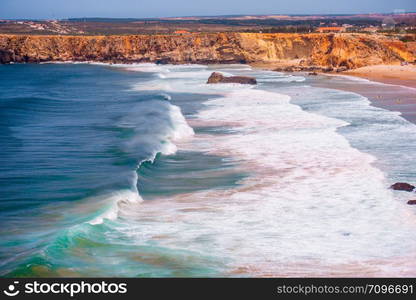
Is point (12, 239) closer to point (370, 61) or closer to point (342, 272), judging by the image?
point (342, 272)

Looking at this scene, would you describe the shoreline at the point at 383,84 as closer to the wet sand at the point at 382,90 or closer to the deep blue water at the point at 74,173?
the wet sand at the point at 382,90

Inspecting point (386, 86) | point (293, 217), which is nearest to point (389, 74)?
point (386, 86)

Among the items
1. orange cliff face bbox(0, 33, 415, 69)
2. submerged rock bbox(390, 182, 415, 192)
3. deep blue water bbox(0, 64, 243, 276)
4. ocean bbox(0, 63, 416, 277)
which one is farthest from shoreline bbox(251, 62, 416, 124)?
submerged rock bbox(390, 182, 415, 192)

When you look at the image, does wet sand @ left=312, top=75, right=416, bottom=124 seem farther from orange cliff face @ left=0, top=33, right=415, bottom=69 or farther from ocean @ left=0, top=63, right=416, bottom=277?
orange cliff face @ left=0, top=33, right=415, bottom=69

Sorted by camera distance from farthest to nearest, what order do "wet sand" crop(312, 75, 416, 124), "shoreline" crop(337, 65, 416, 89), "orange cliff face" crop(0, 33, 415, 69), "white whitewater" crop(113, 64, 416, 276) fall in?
"orange cliff face" crop(0, 33, 415, 69) < "shoreline" crop(337, 65, 416, 89) < "wet sand" crop(312, 75, 416, 124) < "white whitewater" crop(113, 64, 416, 276)

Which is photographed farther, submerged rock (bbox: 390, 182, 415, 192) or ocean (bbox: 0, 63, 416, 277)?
submerged rock (bbox: 390, 182, 415, 192)
